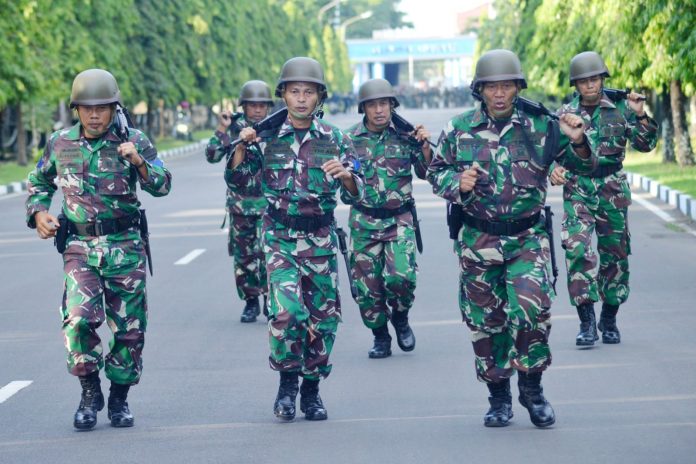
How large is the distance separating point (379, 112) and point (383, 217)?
0.71 metres

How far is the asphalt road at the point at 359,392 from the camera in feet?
25.2

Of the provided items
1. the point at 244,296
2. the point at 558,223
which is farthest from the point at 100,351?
the point at 558,223

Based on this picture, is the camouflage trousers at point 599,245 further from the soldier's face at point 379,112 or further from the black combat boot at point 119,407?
the black combat boot at point 119,407

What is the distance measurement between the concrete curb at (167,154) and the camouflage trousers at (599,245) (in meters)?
22.2

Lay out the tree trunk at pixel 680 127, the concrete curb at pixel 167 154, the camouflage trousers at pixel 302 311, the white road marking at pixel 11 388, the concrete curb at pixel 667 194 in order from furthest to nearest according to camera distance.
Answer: the concrete curb at pixel 167 154 < the tree trunk at pixel 680 127 < the concrete curb at pixel 667 194 < the white road marking at pixel 11 388 < the camouflage trousers at pixel 302 311

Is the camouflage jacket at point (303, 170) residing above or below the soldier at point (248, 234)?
above

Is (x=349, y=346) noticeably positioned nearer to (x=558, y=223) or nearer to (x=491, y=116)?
(x=491, y=116)

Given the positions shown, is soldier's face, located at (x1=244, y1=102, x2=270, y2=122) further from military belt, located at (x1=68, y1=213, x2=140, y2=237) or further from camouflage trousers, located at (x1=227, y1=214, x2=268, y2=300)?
military belt, located at (x1=68, y1=213, x2=140, y2=237)

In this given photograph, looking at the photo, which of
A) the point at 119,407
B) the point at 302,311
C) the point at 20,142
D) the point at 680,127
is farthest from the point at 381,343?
the point at 20,142

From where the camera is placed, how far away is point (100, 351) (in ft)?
27.4

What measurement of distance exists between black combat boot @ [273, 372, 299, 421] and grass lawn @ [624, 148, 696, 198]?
15.2 meters

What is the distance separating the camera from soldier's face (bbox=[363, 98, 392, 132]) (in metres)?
10.7

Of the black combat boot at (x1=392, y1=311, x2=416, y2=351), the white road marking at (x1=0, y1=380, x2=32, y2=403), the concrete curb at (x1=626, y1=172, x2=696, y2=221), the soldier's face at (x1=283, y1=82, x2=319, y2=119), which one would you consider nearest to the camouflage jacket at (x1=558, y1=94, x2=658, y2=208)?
the black combat boot at (x1=392, y1=311, x2=416, y2=351)

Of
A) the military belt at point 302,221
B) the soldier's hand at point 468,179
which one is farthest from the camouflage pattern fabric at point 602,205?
the soldier's hand at point 468,179
